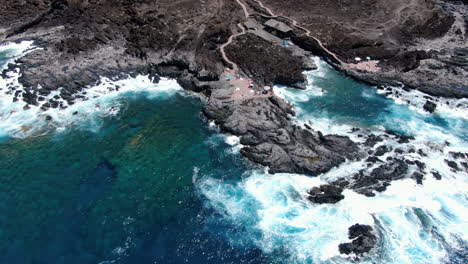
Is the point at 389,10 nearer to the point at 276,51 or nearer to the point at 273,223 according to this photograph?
the point at 276,51

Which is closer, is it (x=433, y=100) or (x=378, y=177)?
(x=378, y=177)

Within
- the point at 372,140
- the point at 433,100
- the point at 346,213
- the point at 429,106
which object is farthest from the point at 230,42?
the point at 346,213

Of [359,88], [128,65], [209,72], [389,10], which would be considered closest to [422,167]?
[359,88]

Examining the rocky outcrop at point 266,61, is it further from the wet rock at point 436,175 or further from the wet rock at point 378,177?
the wet rock at point 436,175

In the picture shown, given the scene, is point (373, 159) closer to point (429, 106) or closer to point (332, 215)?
point (332, 215)

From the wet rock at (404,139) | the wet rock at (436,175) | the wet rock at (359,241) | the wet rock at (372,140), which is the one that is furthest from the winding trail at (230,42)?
the wet rock at (436,175)

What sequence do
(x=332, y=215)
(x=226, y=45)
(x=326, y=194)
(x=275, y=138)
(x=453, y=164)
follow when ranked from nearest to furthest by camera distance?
(x=332, y=215) < (x=326, y=194) < (x=453, y=164) < (x=275, y=138) < (x=226, y=45)
